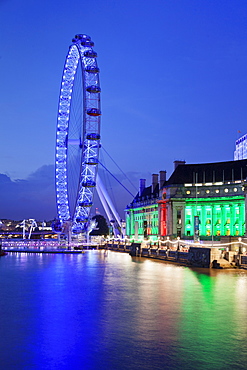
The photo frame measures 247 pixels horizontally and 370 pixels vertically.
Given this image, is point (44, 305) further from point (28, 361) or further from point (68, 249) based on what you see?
point (68, 249)

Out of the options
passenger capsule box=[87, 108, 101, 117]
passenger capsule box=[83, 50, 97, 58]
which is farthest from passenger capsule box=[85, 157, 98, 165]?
passenger capsule box=[83, 50, 97, 58]

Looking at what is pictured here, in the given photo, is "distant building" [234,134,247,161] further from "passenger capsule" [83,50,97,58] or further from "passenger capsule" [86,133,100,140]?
"passenger capsule" [83,50,97,58]

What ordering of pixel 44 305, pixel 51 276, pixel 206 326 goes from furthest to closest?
pixel 51 276 → pixel 44 305 → pixel 206 326

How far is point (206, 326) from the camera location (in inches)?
671

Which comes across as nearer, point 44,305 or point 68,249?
point 44,305

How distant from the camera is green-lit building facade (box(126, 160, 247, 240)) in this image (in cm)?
9531

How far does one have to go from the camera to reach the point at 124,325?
17344 mm

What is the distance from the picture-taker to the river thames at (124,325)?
42.8 feet

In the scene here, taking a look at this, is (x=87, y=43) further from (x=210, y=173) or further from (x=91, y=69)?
(x=210, y=173)

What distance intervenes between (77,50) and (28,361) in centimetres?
5900

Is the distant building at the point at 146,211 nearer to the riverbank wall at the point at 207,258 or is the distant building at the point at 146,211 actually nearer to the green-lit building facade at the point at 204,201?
Result: the green-lit building facade at the point at 204,201

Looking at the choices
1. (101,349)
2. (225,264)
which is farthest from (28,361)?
(225,264)

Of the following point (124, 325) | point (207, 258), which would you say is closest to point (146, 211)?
point (207, 258)

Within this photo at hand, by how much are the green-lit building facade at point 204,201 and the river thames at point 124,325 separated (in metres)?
66.7
